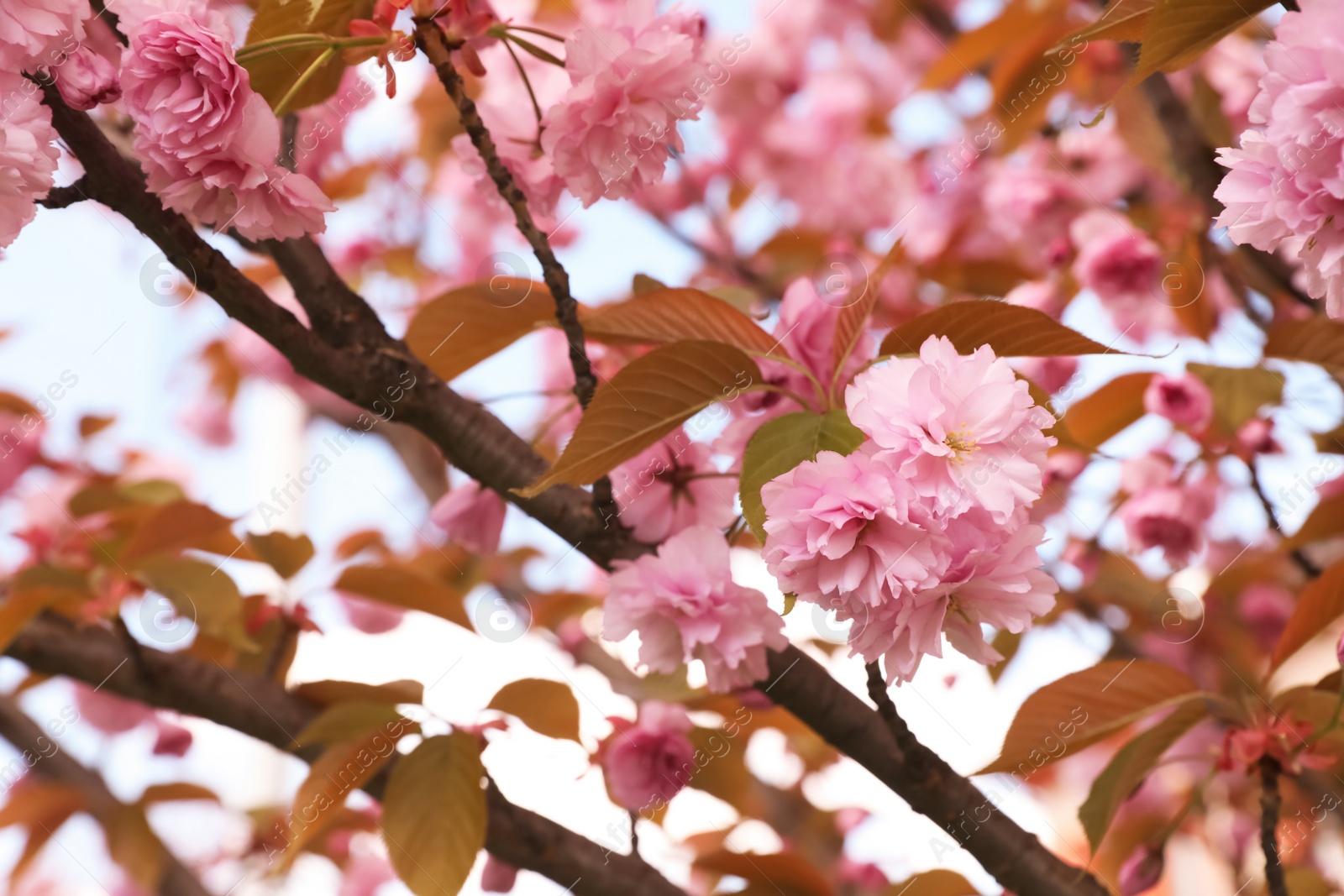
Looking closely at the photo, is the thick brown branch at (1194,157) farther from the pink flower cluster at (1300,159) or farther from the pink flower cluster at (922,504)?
the pink flower cluster at (922,504)

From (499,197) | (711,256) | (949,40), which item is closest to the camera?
(499,197)

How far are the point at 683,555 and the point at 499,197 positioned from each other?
0.30 metres

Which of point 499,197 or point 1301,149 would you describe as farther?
point 499,197

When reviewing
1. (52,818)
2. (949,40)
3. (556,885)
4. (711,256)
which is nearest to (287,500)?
(52,818)

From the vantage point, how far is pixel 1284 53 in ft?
1.64

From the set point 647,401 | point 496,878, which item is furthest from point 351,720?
point 647,401

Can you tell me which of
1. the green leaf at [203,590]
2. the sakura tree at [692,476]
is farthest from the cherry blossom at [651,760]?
the green leaf at [203,590]

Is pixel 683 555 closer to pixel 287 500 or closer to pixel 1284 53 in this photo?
pixel 1284 53

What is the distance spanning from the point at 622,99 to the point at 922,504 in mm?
352


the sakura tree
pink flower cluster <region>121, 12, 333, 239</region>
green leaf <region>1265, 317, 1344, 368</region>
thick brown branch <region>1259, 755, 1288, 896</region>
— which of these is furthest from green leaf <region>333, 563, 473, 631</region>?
green leaf <region>1265, 317, 1344, 368</region>

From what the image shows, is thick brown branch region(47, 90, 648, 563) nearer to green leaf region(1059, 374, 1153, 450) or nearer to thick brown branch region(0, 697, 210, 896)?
green leaf region(1059, 374, 1153, 450)

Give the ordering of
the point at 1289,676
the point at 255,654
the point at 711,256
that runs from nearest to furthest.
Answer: the point at 255,654 < the point at 711,256 < the point at 1289,676

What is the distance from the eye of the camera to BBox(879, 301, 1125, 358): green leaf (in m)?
0.63

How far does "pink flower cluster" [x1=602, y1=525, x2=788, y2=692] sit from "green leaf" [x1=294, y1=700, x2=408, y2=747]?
31 cm
